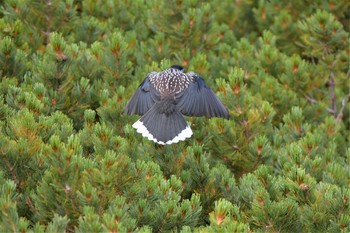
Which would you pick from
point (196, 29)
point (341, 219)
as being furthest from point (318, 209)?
point (196, 29)

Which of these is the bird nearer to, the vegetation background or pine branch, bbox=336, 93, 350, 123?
the vegetation background

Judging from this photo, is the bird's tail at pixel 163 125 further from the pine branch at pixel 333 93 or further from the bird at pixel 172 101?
the pine branch at pixel 333 93

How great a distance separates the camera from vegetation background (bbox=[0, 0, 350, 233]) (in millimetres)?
3822

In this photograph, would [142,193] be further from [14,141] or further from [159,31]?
[159,31]

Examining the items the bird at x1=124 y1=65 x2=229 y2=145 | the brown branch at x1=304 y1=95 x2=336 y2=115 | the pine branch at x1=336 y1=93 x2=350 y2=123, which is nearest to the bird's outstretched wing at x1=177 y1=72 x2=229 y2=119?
the bird at x1=124 y1=65 x2=229 y2=145

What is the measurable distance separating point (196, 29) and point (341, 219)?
3.13m

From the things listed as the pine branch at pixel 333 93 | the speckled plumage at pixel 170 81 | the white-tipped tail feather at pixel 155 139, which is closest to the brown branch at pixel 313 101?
the pine branch at pixel 333 93

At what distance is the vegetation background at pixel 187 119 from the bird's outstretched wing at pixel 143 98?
0.43 feet

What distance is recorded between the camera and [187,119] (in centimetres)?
570

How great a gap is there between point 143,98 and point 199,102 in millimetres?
474

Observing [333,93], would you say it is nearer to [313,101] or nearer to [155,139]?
[313,101]

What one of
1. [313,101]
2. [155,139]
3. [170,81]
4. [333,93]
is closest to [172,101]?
[170,81]

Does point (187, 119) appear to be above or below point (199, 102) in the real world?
below

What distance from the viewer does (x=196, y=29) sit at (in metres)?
6.77
